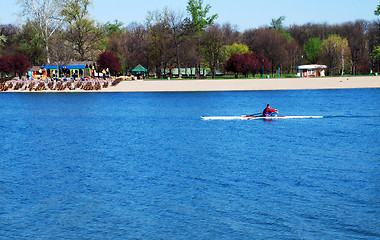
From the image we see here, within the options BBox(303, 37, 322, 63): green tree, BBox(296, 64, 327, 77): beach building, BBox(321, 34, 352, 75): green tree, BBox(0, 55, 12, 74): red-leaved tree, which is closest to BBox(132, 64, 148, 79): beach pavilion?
BBox(0, 55, 12, 74): red-leaved tree

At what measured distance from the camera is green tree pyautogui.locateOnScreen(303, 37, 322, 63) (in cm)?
15538

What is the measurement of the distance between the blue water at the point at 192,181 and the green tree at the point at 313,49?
112900 millimetres

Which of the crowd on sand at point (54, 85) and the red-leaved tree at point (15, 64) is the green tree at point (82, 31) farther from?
the crowd on sand at point (54, 85)

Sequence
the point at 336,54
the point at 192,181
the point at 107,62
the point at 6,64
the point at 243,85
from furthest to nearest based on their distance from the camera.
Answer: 1. the point at 336,54
2. the point at 107,62
3. the point at 6,64
4. the point at 243,85
5. the point at 192,181

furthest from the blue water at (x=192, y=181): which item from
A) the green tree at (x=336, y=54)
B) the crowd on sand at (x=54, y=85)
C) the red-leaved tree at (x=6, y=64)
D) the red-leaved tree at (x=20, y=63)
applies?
the green tree at (x=336, y=54)

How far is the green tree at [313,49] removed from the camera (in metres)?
155

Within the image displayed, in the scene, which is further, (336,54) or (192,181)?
(336,54)

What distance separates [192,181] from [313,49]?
13980cm

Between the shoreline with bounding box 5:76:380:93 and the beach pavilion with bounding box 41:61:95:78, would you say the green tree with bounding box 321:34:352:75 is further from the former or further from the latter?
the beach pavilion with bounding box 41:61:95:78

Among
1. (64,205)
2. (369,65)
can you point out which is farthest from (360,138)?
(369,65)

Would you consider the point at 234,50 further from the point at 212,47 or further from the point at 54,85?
the point at 54,85

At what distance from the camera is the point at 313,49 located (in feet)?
513

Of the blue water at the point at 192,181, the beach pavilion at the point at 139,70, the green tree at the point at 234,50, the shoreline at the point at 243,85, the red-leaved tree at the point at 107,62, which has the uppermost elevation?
the green tree at the point at 234,50

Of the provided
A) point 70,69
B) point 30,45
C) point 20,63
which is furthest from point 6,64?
point 70,69
